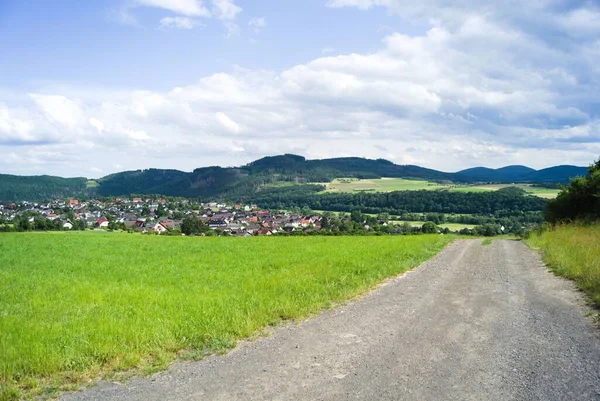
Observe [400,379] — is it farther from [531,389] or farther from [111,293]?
[111,293]

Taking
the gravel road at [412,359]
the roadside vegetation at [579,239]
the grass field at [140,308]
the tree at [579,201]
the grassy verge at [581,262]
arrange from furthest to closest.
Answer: the tree at [579,201], the roadside vegetation at [579,239], the grassy verge at [581,262], the grass field at [140,308], the gravel road at [412,359]

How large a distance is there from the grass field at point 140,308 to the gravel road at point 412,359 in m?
0.73

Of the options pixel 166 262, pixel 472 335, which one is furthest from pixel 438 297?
pixel 166 262

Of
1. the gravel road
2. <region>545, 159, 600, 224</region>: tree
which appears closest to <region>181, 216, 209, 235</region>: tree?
<region>545, 159, 600, 224</region>: tree

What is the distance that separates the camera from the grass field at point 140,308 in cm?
699

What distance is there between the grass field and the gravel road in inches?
28.6

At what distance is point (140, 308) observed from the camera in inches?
413

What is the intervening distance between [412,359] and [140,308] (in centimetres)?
705

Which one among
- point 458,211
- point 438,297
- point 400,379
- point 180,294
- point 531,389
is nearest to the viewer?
point 531,389

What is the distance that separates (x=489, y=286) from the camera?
12.8 metres

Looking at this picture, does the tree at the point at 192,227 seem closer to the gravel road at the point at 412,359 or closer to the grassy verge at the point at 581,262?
A: the grassy verge at the point at 581,262

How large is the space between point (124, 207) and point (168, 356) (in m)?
190

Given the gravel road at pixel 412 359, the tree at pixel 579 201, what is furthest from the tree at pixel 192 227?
the gravel road at pixel 412 359

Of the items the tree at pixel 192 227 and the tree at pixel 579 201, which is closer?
the tree at pixel 579 201
